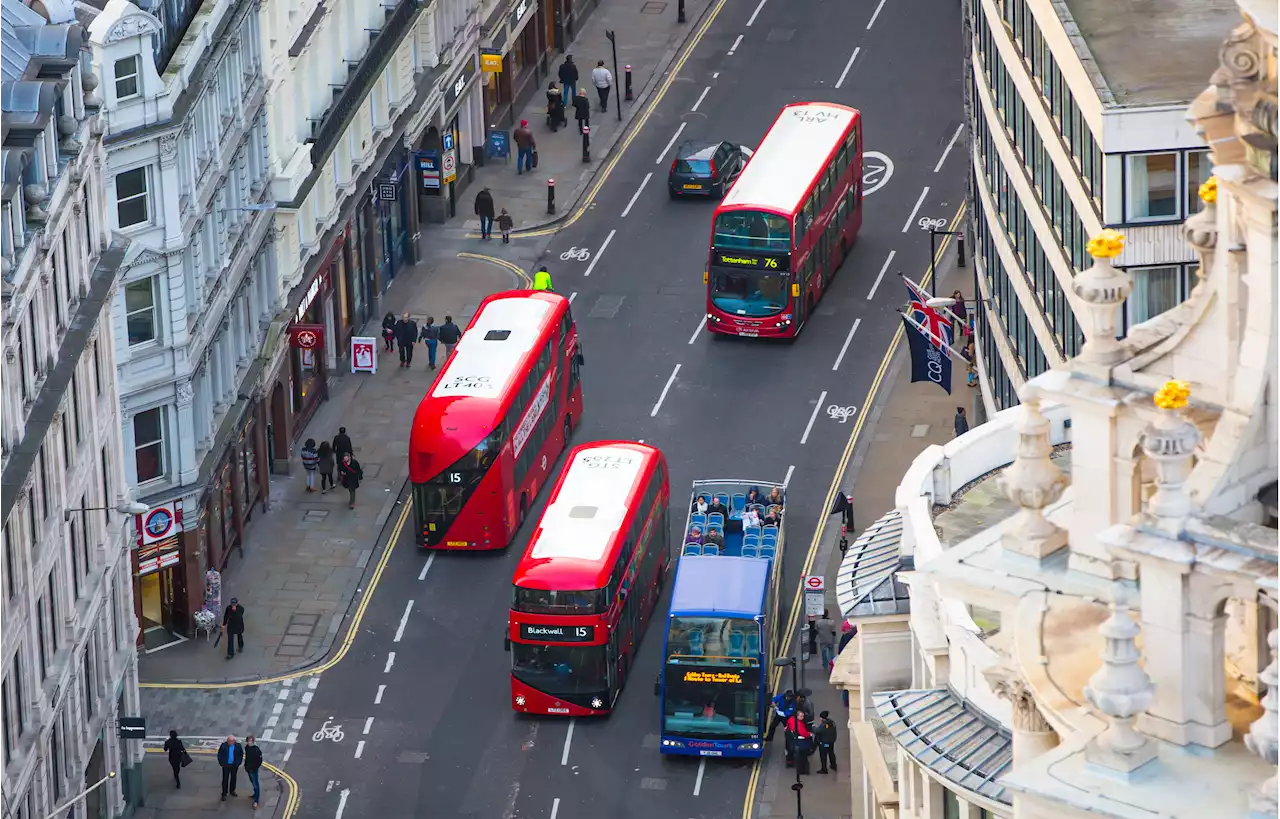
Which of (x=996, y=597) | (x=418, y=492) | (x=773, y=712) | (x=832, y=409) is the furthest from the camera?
(x=832, y=409)

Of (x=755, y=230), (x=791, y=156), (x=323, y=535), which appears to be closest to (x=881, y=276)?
(x=791, y=156)

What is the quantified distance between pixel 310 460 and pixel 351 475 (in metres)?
2.21

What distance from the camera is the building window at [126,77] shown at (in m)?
98.8

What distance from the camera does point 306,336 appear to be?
11681 cm

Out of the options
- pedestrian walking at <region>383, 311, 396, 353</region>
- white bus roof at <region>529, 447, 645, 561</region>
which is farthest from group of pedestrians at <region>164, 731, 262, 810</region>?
pedestrian walking at <region>383, 311, 396, 353</region>

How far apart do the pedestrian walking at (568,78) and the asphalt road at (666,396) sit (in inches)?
181

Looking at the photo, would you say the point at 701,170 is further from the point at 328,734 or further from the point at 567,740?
the point at 328,734

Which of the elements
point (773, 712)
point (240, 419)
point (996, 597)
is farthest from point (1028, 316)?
point (996, 597)

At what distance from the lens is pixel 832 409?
12281cm

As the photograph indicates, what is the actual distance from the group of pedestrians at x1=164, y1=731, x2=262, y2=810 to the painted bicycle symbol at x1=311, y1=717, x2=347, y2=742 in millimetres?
2947

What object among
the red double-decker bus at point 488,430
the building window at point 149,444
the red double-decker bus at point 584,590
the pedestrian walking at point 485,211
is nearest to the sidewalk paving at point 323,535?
the red double-decker bus at point 488,430

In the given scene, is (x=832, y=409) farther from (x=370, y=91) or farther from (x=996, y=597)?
(x=996, y=597)

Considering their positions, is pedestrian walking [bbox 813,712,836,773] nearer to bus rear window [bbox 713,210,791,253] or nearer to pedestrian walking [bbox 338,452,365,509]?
pedestrian walking [bbox 338,452,365,509]

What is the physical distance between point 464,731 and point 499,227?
41.9 m
